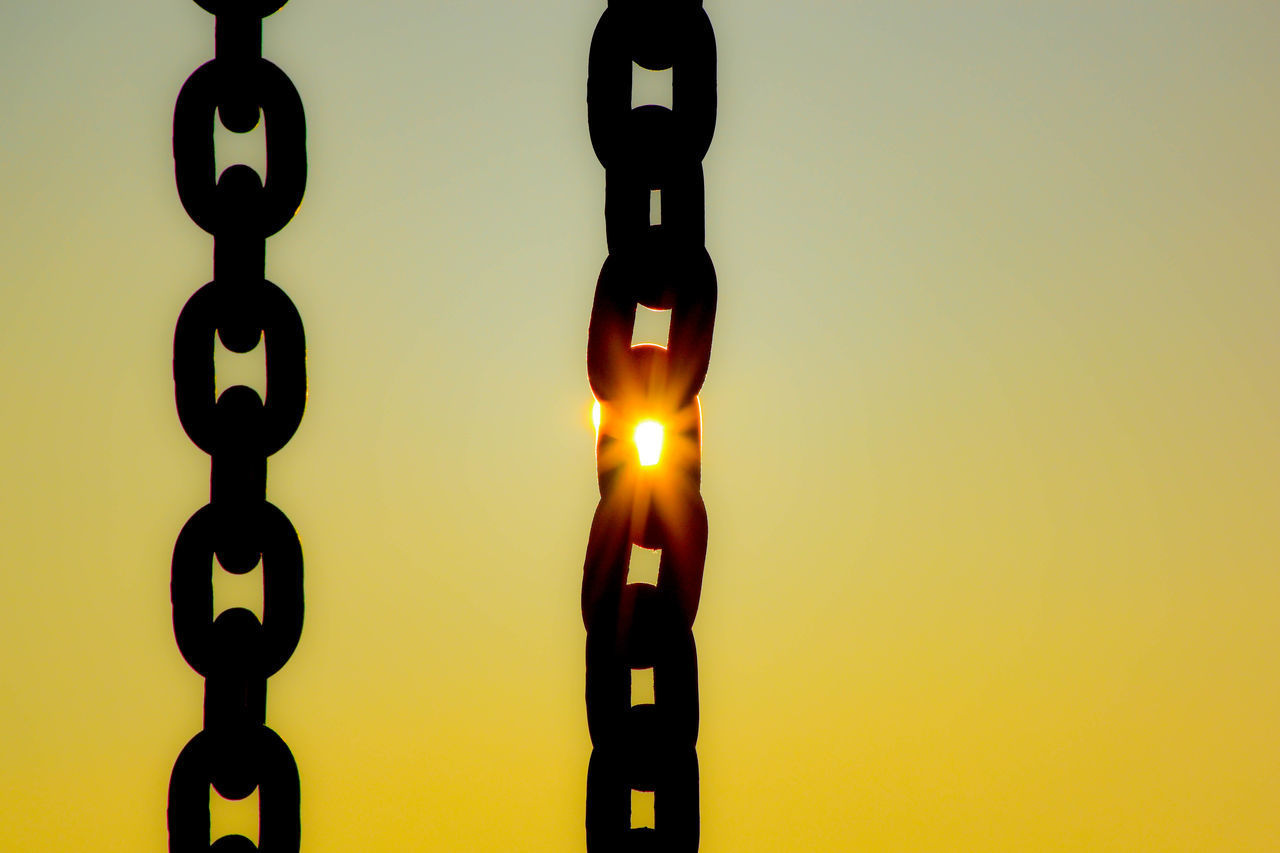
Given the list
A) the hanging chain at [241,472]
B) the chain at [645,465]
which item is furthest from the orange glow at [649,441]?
the hanging chain at [241,472]

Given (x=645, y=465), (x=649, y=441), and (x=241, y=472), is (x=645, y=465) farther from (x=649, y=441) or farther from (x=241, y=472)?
(x=241, y=472)

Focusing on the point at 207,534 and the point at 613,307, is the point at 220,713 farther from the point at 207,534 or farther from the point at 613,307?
the point at 613,307

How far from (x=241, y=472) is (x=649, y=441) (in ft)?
1.67

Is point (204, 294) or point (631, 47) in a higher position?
point (631, 47)

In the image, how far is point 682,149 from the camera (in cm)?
119

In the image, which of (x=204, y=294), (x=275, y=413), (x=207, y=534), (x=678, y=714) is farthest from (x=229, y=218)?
(x=678, y=714)

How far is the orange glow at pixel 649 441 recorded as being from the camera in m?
1.15

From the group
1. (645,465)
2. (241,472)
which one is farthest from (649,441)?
(241,472)

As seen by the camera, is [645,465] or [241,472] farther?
[241,472]

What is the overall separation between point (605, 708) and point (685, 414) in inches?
11.3

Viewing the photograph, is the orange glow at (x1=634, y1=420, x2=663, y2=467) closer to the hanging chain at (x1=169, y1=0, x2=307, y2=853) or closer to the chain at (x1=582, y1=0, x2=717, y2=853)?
the chain at (x1=582, y1=0, x2=717, y2=853)

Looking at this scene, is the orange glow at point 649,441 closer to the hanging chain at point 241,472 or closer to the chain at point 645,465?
the chain at point 645,465

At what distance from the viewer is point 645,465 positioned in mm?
1147

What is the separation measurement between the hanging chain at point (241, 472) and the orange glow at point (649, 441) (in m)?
0.46
